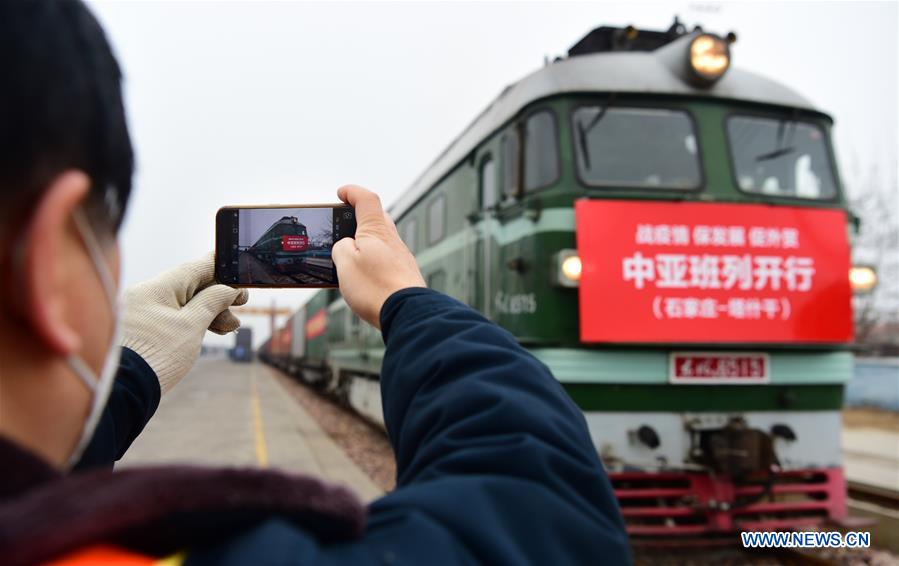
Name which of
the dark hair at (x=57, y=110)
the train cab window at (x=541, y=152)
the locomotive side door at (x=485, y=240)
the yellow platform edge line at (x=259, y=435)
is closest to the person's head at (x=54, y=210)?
the dark hair at (x=57, y=110)

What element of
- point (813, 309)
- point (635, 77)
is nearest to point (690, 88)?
point (635, 77)

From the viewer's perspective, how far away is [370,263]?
1.23m

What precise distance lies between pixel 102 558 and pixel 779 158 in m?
5.57

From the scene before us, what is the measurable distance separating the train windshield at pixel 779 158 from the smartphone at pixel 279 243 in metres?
4.44

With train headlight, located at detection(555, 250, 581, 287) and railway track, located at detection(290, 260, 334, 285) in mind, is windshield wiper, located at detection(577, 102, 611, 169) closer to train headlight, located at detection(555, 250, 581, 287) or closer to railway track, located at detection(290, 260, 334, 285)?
train headlight, located at detection(555, 250, 581, 287)

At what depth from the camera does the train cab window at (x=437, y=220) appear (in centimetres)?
706

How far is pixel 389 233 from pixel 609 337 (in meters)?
3.39

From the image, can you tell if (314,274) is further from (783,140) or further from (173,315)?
(783,140)

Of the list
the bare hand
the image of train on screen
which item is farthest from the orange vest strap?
the image of train on screen

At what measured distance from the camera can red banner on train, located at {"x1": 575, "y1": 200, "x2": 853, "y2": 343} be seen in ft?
14.7

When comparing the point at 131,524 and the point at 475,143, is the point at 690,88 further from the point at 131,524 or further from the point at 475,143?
the point at 131,524

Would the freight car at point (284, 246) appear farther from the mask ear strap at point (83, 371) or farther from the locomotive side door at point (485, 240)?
the locomotive side door at point (485, 240)

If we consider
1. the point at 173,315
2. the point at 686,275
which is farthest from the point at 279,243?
the point at 686,275

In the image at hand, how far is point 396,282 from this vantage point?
47.3 inches
